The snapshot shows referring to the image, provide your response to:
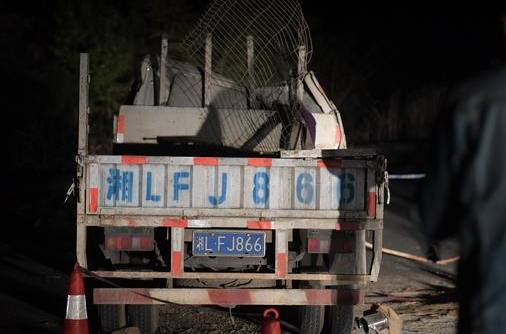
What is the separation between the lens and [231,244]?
6.98 m

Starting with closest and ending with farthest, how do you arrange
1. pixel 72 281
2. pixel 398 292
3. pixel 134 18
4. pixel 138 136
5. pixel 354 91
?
1. pixel 72 281
2. pixel 138 136
3. pixel 398 292
4. pixel 134 18
5. pixel 354 91

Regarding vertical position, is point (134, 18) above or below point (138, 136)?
above

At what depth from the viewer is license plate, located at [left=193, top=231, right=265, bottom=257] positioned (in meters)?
6.98

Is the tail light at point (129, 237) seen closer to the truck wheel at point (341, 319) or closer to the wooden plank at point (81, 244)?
the wooden plank at point (81, 244)

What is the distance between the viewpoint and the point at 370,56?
30.2 metres

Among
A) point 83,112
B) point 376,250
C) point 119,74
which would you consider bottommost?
point 376,250

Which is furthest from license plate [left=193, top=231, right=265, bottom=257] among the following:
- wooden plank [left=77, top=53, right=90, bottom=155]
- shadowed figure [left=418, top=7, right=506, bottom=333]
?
shadowed figure [left=418, top=7, right=506, bottom=333]

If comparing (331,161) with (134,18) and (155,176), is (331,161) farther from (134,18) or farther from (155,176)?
(134,18)

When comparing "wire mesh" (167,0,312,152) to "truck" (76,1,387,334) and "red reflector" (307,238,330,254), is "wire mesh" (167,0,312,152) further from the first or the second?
"red reflector" (307,238,330,254)

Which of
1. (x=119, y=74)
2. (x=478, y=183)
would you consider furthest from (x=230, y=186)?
(x=119, y=74)

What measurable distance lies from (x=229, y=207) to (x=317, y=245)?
0.74m

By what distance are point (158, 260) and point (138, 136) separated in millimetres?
1970

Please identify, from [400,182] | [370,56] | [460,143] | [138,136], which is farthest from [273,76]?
[370,56]

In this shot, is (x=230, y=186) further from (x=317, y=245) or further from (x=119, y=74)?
(x=119, y=74)
